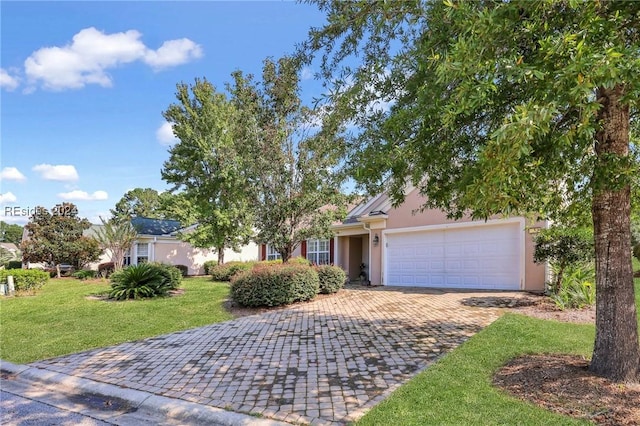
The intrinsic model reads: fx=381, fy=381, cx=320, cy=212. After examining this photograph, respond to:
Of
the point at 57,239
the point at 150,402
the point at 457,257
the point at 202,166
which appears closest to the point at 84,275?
the point at 57,239

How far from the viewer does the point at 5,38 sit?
914 centimetres

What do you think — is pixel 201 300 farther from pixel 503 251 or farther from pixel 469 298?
pixel 503 251

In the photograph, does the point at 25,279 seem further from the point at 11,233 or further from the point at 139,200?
the point at 11,233

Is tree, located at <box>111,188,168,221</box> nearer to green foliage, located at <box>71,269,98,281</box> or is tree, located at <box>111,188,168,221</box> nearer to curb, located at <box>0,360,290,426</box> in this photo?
green foliage, located at <box>71,269,98,281</box>

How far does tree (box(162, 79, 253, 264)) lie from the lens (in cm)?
2166

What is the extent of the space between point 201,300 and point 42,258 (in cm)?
1678

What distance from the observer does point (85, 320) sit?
9.73 m

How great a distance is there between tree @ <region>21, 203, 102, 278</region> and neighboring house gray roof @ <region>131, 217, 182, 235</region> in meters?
2.82

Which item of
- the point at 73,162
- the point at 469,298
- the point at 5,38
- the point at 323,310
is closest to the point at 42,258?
the point at 73,162

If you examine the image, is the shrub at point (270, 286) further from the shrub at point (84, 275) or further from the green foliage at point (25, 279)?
the shrub at point (84, 275)

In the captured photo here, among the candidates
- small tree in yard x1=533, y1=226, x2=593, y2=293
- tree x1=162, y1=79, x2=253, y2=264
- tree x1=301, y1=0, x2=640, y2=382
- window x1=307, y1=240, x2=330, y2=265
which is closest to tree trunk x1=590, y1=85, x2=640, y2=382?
tree x1=301, y1=0, x2=640, y2=382

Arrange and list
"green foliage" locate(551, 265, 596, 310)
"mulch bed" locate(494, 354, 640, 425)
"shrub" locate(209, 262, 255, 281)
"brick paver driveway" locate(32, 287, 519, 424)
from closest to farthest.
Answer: "mulch bed" locate(494, 354, 640, 425) < "brick paver driveway" locate(32, 287, 519, 424) < "green foliage" locate(551, 265, 596, 310) < "shrub" locate(209, 262, 255, 281)

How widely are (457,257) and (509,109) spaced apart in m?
10.8

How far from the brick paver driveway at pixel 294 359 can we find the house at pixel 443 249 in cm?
374
